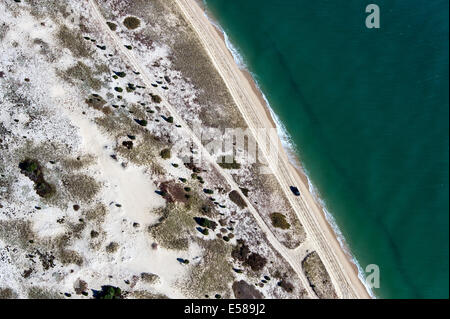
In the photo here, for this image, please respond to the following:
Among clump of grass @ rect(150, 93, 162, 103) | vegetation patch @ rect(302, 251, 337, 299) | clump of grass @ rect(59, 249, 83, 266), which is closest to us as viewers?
clump of grass @ rect(59, 249, 83, 266)

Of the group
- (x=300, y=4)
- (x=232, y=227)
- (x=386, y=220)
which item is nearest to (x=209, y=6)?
(x=300, y=4)

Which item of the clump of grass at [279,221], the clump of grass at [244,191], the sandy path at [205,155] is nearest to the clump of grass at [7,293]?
the sandy path at [205,155]

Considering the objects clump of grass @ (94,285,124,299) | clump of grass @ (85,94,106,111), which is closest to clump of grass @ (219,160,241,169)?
clump of grass @ (85,94,106,111)

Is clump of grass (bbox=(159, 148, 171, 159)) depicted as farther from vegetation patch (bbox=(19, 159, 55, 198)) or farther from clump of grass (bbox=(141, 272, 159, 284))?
clump of grass (bbox=(141, 272, 159, 284))

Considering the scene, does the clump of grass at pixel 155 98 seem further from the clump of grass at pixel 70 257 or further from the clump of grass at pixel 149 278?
the clump of grass at pixel 149 278

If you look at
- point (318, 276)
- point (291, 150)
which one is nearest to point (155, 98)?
point (291, 150)

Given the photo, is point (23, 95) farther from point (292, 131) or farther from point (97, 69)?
point (292, 131)
